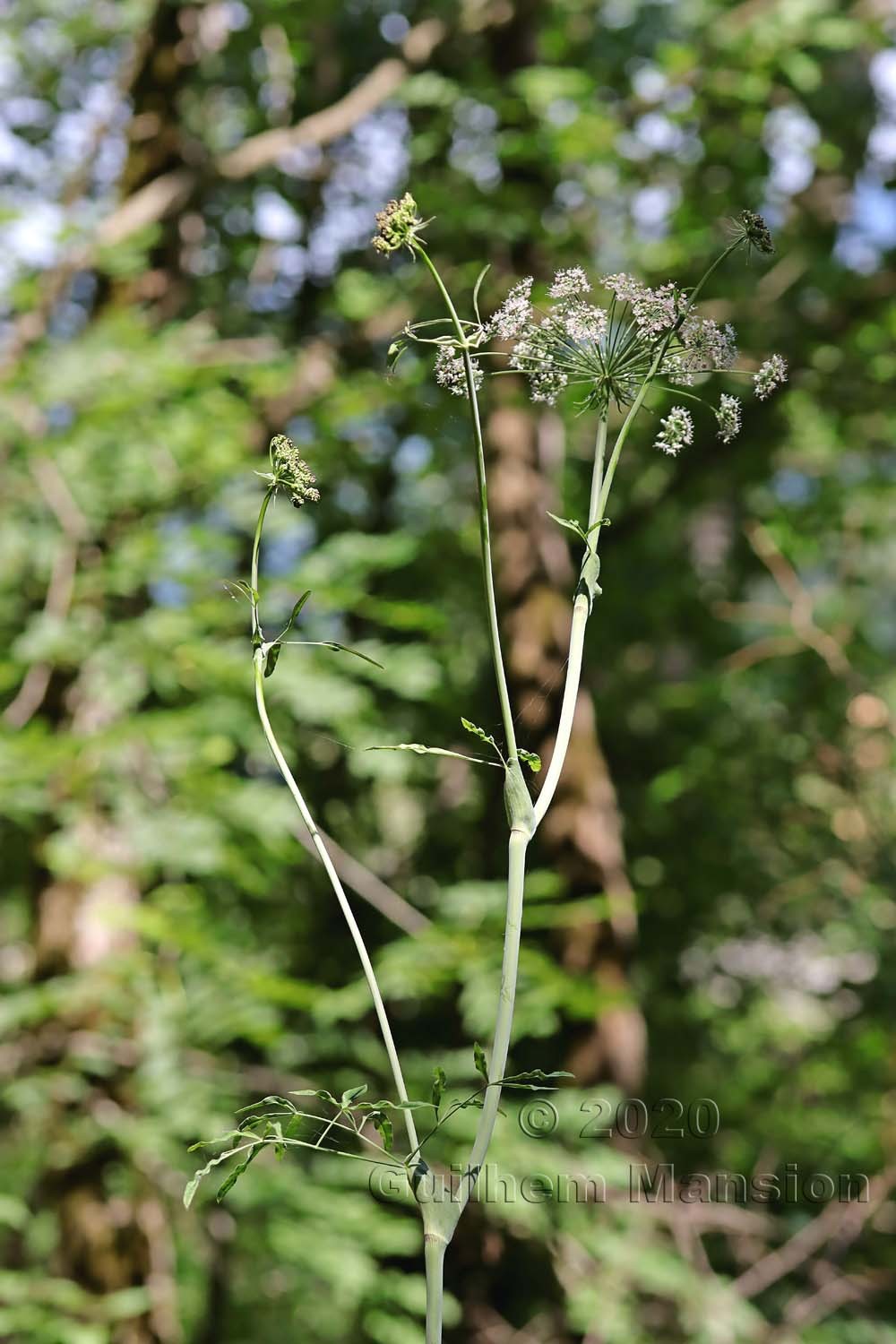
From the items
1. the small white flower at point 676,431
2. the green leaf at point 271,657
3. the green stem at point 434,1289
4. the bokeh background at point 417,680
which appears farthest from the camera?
the bokeh background at point 417,680

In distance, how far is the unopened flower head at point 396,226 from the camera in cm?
Result: 70

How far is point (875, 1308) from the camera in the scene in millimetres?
4941

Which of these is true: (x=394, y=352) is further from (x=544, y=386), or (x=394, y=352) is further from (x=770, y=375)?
(x=770, y=375)

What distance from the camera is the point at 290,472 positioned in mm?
724

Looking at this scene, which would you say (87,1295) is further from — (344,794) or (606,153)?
(606,153)

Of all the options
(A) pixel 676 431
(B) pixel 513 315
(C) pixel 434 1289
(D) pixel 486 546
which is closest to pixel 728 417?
(A) pixel 676 431

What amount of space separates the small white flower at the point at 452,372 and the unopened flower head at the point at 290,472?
112 mm

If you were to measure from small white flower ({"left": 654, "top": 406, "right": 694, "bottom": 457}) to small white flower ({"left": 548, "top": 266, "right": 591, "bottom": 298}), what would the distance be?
98 mm

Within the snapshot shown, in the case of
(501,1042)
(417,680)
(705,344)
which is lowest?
(417,680)

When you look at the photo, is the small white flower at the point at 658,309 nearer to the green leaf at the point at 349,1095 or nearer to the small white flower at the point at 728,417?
the small white flower at the point at 728,417

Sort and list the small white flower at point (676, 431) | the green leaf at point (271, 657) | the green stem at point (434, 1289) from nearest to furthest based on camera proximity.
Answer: the green stem at point (434, 1289) → the green leaf at point (271, 657) → the small white flower at point (676, 431)

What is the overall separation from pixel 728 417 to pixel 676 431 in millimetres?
33

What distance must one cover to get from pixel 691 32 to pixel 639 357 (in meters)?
5.48

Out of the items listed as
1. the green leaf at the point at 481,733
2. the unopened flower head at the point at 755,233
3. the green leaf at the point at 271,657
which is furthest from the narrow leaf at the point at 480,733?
the unopened flower head at the point at 755,233
